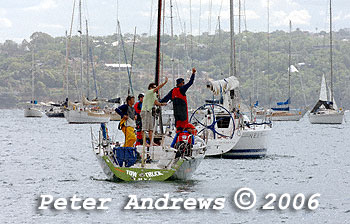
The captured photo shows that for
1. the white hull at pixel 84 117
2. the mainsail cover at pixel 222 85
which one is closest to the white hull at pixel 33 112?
the white hull at pixel 84 117

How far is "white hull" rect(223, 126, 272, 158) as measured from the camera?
3022 cm

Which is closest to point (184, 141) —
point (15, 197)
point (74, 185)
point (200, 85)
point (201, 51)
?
point (74, 185)

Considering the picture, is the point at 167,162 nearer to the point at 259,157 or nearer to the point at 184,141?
the point at 184,141

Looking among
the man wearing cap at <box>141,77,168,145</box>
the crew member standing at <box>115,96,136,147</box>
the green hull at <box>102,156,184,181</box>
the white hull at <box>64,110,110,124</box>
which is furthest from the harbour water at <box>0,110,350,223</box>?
the white hull at <box>64,110,110,124</box>

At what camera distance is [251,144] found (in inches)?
1222

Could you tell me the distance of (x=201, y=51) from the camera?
198 metres

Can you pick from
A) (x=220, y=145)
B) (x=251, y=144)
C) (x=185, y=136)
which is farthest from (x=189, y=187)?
(x=251, y=144)

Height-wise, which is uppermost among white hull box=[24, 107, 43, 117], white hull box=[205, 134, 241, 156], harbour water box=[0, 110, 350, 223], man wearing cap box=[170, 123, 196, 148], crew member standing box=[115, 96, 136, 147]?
crew member standing box=[115, 96, 136, 147]

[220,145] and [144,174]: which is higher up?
[144,174]

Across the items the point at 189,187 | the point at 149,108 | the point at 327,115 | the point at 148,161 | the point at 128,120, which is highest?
the point at 149,108

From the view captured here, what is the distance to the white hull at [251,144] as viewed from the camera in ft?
99.1

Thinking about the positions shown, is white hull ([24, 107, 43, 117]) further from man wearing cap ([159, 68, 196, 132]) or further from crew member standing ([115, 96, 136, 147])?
man wearing cap ([159, 68, 196, 132])

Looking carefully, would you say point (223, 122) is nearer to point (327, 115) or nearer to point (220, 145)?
point (220, 145)

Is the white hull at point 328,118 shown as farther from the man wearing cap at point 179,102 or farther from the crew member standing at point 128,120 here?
the crew member standing at point 128,120
